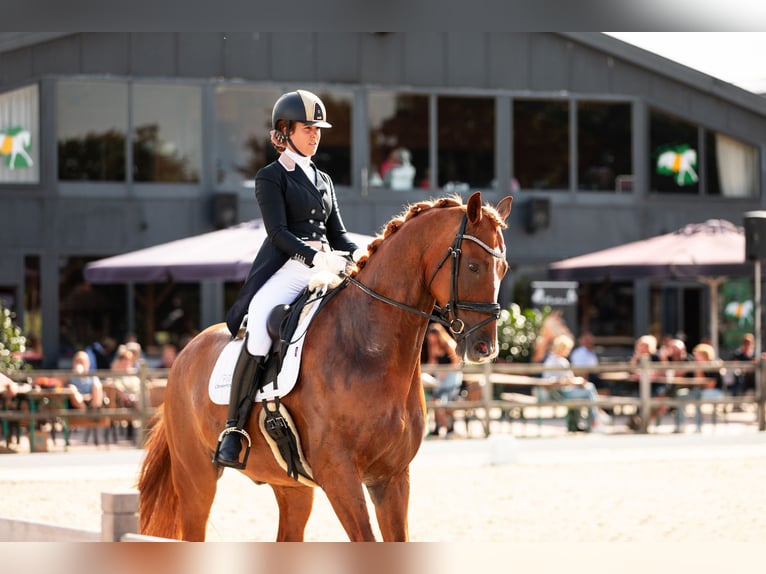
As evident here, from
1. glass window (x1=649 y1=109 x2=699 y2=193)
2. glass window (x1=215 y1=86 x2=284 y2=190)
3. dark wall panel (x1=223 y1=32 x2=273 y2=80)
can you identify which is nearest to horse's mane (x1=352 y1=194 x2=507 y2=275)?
glass window (x1=215 y1=86 x2=284 y2=190)

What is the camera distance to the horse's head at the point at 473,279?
5305mm

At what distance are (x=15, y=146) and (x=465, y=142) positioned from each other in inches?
297

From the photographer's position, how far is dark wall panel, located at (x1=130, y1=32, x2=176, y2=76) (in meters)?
20.6

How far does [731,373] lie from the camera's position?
17578 mm

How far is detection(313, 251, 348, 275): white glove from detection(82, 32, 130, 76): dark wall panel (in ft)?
50.3

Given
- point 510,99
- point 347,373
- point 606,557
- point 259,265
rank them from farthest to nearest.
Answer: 1. point 510,99
2. point 606,557
3. point 259,265
4. point 347,373

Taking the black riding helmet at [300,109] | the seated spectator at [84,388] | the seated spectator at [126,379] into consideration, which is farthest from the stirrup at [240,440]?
the seated spectator at [126,379]

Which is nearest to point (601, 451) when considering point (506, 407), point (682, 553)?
point (506, 407)

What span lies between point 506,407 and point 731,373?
4.11 m

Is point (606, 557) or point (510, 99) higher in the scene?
point (510, 99)

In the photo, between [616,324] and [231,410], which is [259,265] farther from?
[616,324]

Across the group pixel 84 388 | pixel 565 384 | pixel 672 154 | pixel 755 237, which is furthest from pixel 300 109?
pixel 672 154

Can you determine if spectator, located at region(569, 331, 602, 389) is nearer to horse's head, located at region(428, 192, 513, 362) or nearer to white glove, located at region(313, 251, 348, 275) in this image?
white glove, located at region(313, 251, 348, 275)

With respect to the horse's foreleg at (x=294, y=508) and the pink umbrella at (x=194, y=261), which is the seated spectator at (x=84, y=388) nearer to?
the pink umbrella at (x=194, y=261)
